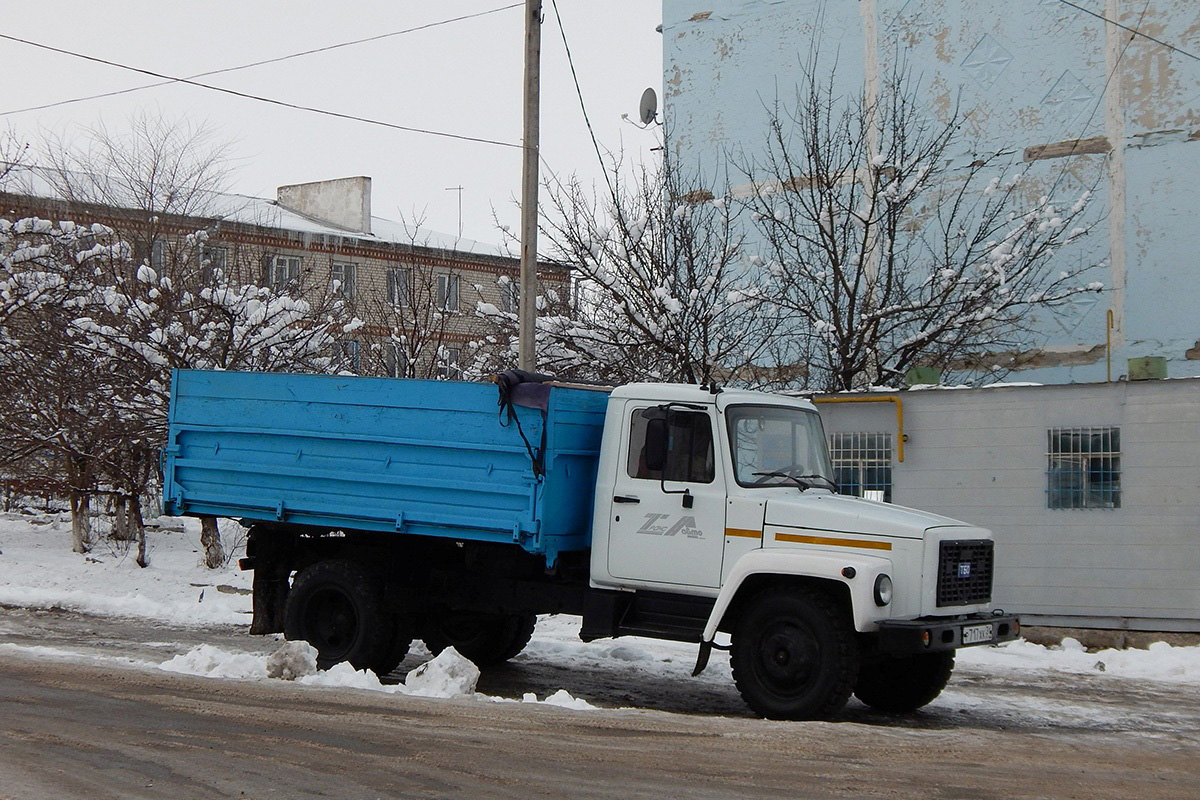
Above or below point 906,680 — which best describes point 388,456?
above

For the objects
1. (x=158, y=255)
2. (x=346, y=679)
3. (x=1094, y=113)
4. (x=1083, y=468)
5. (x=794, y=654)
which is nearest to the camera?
(x=794, y=654)

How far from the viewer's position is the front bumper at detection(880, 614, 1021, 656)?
836 centimetres

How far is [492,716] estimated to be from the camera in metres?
8.12

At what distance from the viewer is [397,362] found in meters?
22.9

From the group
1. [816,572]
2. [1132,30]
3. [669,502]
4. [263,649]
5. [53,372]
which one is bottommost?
[263,649]

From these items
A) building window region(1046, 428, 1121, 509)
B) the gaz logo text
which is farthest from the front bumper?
building window region(1046, 428, 1121, 509)

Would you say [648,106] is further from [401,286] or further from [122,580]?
[122,580]

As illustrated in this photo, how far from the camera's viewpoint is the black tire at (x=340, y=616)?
34.1 ft

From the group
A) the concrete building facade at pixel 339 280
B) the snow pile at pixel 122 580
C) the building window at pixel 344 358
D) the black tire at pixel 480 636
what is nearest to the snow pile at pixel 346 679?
the black tire at pixel 480 636

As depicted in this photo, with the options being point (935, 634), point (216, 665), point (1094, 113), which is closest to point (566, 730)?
point (935, 634)

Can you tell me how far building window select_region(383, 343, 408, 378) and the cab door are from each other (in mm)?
12609

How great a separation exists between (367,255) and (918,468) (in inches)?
1238

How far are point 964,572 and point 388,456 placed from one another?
177 inches

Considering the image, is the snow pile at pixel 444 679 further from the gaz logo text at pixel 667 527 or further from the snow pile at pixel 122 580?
the snow pile at pixel 122 580
